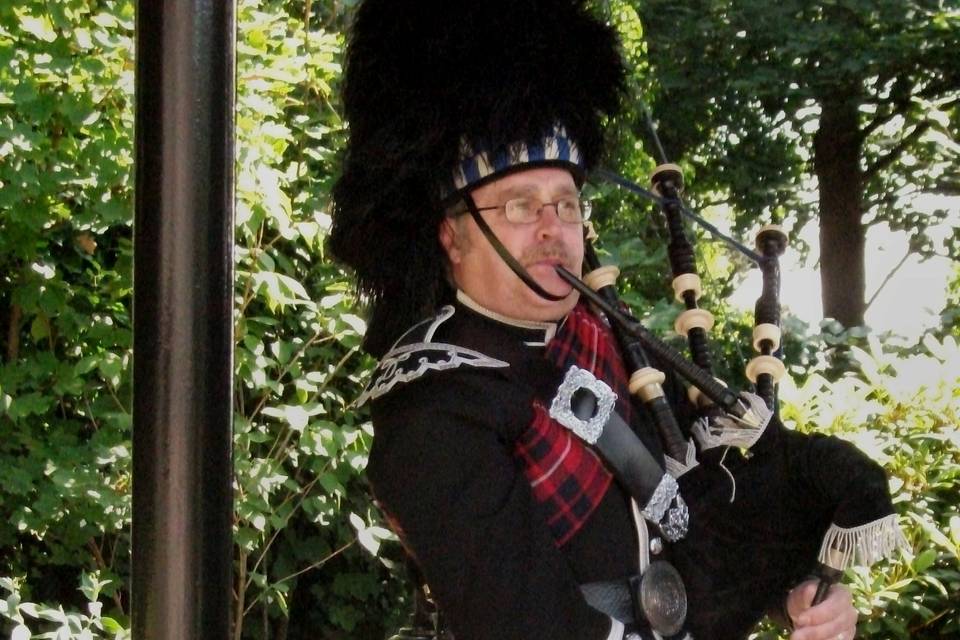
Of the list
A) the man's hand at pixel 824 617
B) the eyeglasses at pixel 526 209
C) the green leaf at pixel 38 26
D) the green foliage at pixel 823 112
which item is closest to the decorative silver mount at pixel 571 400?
the eyeglasses at pixel 526 209

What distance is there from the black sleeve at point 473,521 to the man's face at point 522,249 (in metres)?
0.23

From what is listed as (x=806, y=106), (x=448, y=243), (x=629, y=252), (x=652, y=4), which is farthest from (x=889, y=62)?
(x=448, y=243)

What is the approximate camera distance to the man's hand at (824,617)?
196 cm

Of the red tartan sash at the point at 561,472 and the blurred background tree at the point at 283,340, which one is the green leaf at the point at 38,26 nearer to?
the blurred background tree at the point at 283,340

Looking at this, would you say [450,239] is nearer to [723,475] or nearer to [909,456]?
[723,475]

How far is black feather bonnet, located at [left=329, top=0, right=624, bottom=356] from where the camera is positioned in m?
2.10

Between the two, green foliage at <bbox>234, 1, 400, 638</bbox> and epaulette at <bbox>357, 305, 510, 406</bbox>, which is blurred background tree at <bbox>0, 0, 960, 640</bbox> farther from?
epaulette at <bbox>357, 305, 510, 406</bbox>

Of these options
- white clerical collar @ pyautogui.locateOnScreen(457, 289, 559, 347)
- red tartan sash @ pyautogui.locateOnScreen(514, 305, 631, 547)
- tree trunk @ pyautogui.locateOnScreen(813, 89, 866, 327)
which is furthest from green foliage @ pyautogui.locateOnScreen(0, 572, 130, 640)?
tree trunk @ pyautogui.locateOnScreen(813, 89, 866, 327)

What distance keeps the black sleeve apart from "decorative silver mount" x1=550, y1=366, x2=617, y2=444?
0.43 ft

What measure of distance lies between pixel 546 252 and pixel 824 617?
2.23 ft

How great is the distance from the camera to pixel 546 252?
2.06 metres

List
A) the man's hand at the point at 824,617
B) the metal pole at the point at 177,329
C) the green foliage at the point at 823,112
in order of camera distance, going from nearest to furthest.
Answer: the metal pole at the point at 177,329 → the man's hand at the point at 824,617 → the green foliage at the point at 823,112

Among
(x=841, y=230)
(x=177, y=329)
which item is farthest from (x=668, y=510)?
(x=841, y=230)

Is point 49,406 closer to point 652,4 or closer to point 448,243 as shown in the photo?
point 448,243
